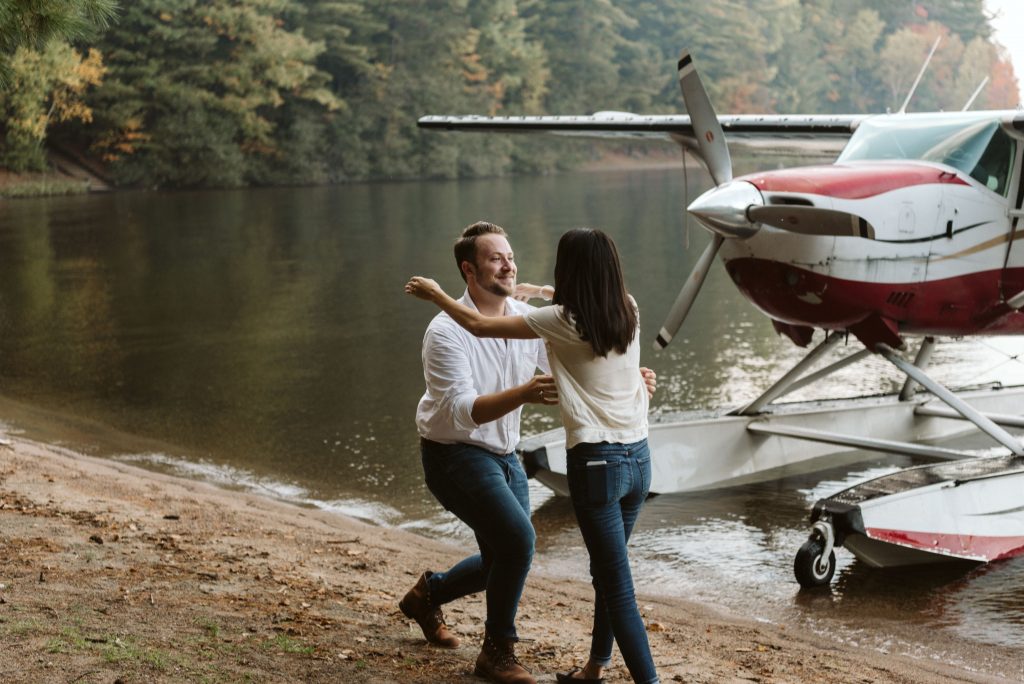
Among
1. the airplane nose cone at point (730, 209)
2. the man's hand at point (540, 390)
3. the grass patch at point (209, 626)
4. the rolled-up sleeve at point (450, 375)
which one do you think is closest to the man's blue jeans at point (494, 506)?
the rolled-up sleeve at point (450, 375)

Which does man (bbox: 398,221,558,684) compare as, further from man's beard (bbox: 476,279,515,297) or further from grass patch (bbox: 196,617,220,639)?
grass patch (bbox: 196,617,220,639)

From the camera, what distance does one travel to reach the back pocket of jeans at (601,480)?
3729mm

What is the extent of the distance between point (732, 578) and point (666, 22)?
8060 centimetres

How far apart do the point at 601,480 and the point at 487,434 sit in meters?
0.50

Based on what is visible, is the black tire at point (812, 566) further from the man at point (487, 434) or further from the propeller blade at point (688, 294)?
the man at point (487, 434)

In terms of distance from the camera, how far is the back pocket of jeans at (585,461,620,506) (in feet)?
12.2

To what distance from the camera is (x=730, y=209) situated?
6902mm

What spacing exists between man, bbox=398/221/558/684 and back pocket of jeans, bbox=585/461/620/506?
0.33m

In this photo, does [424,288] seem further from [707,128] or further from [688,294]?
[707,128]

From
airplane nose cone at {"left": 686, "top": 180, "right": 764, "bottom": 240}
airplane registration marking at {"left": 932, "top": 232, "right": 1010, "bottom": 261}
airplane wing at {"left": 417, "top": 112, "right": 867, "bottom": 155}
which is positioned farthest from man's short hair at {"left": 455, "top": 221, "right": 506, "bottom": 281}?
airplane wing at {"left": 417, "top": 112, "right": 867, "bottom": 155}

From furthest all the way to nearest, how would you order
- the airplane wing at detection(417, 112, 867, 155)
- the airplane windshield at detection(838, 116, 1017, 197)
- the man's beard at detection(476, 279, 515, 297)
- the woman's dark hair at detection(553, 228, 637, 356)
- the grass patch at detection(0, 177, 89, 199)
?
the grass patch at detection(0, 177, 89, 199) < the airplane wing at detection(417, 112, 867, 155) < the airplane windshield at detection(838, 116, 1017, 197) < the man's beard at detection(476, 279, 515, 297) < the woman's dark hair at detection(553, 228, 637, 356)

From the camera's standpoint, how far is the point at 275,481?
27.9 ft

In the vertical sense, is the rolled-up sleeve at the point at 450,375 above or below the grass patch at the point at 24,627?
above

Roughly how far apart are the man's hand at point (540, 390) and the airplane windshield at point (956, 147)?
476cm
